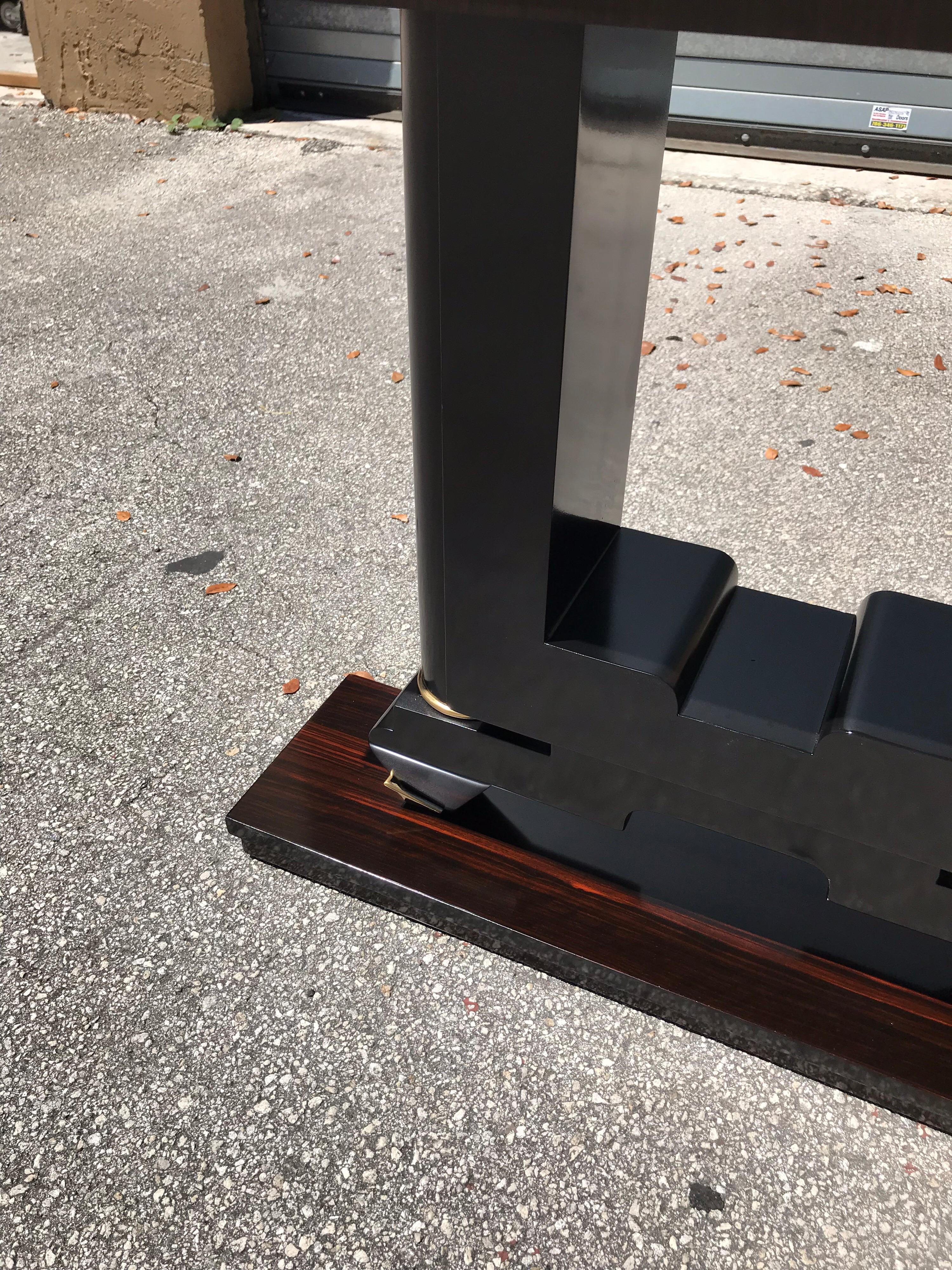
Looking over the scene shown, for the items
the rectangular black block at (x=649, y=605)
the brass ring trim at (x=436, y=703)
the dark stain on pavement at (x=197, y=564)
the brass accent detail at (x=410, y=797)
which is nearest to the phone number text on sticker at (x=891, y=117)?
the dark stain on pavement at (x=197, y=564)

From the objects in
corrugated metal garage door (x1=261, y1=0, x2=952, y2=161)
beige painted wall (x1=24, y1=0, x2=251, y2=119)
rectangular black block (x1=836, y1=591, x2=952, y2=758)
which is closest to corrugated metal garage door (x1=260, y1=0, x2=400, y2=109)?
corrugated metal garage door (x1=261, y1=0, x2=952, y2=161)

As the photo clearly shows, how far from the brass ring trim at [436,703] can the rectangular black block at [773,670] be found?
45 cm

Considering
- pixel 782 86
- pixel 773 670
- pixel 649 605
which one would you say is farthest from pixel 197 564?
pixel 782 86

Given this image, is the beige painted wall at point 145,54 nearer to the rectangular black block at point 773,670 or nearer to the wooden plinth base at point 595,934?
the wooden plinth base at point 595,934

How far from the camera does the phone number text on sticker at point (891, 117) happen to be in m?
5.34

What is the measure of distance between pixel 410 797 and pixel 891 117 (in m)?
5.30

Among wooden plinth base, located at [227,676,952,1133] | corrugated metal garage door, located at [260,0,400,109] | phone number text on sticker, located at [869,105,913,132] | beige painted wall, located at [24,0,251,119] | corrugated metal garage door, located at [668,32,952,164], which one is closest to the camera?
wooden plinth base, located at [227,676,952,1133]

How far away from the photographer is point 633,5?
98 cm

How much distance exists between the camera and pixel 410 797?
1892 mm

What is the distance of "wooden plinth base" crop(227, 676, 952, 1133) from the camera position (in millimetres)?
1548

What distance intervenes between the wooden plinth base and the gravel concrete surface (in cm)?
7

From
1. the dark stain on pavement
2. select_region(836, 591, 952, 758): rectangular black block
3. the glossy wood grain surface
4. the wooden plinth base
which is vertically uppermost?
the glossy wood grain surface

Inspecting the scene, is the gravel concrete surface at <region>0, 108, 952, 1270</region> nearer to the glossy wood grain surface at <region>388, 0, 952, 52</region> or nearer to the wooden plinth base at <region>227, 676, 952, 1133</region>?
the wooden plinth base at <region>227, 676, 952, 1133</region>

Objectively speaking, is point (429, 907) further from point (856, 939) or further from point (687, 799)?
point (856, 939)
